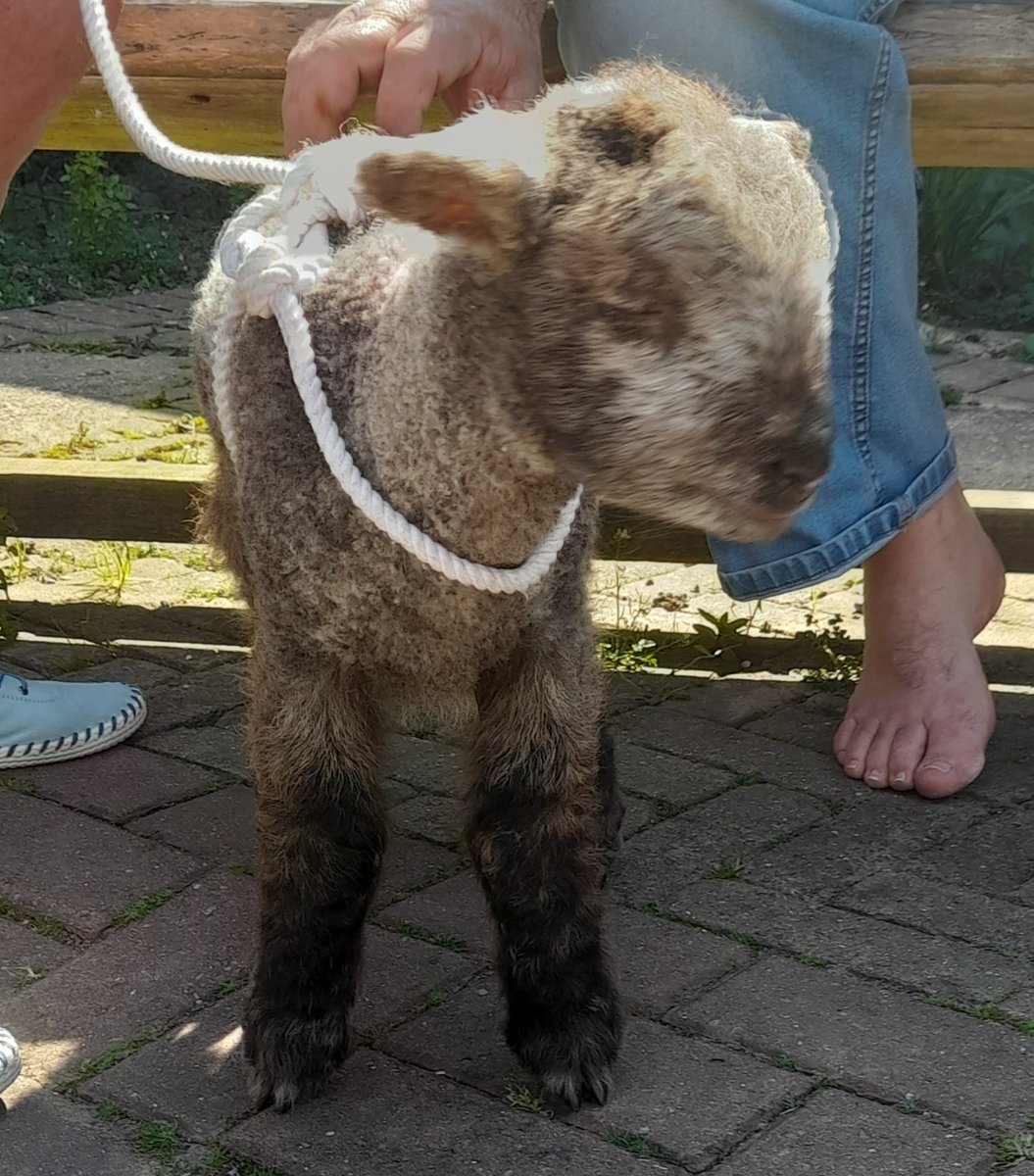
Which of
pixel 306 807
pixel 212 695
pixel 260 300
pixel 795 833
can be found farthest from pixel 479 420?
pixel 212 695

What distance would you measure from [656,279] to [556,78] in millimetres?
1632

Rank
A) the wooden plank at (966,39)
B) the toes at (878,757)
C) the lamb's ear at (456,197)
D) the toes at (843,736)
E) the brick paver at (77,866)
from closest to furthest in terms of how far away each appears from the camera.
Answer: the lamb's ear at (456,197)
the brick paver at (77,866)
the wooden plank at (966,39)
the toes at (878,757)
the toes at (843,736)

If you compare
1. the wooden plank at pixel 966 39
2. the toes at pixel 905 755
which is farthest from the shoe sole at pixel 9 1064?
the wooden plank at pixel 966 39

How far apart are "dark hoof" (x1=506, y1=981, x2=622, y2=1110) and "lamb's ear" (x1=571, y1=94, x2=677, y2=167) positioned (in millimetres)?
1179

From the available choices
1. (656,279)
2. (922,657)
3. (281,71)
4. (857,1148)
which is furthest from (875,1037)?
(281,71)

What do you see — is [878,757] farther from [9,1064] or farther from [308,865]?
→ [9,1064]

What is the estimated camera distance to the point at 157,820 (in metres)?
3.27

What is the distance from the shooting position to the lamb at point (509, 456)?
195 cm

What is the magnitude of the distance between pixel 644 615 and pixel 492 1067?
2.04 m

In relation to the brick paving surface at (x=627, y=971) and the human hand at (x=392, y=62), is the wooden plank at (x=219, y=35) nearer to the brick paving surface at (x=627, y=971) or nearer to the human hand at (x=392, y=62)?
the human hand at (x=392, y=62)

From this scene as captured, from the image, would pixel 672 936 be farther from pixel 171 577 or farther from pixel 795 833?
pixel 171 577

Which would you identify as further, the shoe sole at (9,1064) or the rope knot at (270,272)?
the shoe sole at (9,1064)

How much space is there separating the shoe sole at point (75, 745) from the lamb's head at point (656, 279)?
5.85ft

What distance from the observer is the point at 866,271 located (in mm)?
3246
